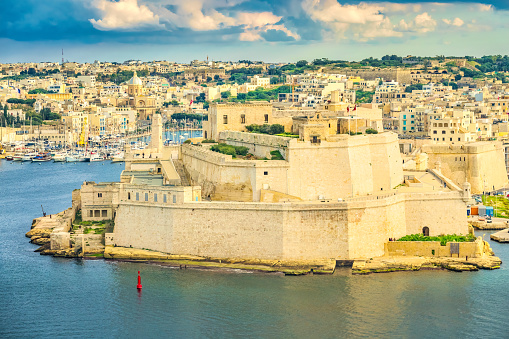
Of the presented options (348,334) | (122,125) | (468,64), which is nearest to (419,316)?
(348,334)

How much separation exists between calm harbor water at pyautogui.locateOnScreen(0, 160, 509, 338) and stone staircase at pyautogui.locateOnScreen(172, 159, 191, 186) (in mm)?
6714

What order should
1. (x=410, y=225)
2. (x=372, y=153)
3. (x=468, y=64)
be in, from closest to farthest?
(x=410, y=225) < (x=372, y=153) < (x=468, y=64)

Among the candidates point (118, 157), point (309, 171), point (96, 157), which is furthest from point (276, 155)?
point (96, 157)

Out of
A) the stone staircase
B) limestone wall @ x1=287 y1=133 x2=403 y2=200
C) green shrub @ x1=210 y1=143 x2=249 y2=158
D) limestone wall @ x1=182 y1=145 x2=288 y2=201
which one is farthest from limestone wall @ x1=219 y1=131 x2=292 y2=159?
the stone staircase

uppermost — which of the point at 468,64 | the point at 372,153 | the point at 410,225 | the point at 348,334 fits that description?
the point at 468,64

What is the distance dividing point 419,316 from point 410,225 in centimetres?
618

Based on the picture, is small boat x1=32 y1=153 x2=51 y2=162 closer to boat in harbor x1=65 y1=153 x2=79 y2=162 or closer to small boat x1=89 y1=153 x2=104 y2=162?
boat in harbor x1=65 y1=153 x2=79 y2=162

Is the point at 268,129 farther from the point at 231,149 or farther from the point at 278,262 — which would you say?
the point at 278,262

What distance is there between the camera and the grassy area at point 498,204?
132 ft

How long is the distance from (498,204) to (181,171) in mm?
14202

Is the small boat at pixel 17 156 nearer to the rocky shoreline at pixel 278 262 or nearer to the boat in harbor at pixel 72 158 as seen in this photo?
the boat in harbor at pixel 72 158

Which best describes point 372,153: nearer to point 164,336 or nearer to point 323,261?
point 323,261

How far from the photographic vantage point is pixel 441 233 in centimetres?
3303

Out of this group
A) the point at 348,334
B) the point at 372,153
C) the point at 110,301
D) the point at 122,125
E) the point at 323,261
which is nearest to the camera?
the point at 348,334
